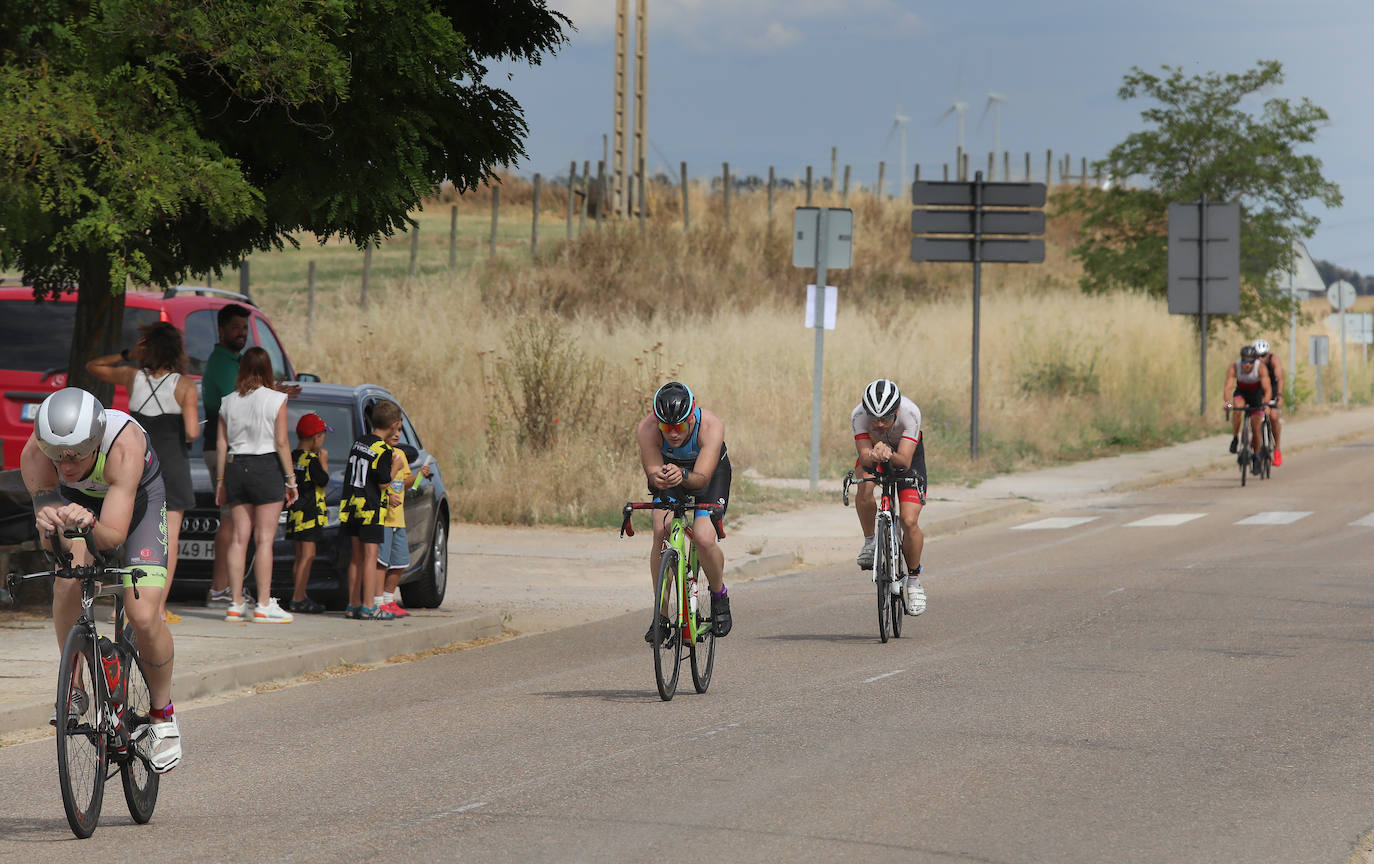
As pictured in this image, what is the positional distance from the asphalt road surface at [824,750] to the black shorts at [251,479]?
4.91 ft

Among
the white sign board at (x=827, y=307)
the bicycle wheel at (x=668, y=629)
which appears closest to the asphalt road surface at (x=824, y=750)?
the bicycle wheel at (x=668, y=629)

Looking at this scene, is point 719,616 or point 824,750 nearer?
point 824,750

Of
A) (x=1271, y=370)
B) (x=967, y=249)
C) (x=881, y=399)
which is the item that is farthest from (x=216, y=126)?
(x=1271, y=370)

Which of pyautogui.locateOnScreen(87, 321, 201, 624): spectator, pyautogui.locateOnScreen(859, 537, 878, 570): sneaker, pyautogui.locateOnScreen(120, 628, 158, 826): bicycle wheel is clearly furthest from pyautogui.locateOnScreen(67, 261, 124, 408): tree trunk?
pyautogui.locateOnScreen(120, 628, 158, 826): bicycle wheel

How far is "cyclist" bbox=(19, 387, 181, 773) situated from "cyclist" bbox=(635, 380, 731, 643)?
3121 millimetres

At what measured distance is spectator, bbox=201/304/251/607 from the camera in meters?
12.2

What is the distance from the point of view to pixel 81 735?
6355mm

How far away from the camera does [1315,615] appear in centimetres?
1291

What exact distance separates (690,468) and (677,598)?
73cm

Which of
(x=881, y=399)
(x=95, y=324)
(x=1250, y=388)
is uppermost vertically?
(x=1250, y=388)

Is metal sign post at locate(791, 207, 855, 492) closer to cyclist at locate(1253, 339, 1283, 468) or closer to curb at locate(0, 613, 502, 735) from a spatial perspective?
cyclist at locate(1253, 339, 1283, 468)

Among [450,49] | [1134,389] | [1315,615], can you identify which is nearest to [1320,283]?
[1134,389]

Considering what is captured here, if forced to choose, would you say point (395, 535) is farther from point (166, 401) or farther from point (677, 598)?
point (677, 598)

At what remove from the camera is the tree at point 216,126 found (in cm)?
1005
